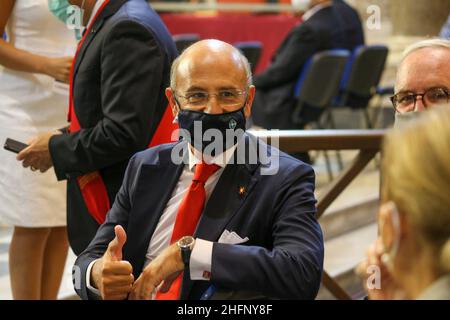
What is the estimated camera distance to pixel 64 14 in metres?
3.35

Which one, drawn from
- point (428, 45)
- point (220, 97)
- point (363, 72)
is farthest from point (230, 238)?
point (363, 72)

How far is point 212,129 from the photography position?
2391 mm

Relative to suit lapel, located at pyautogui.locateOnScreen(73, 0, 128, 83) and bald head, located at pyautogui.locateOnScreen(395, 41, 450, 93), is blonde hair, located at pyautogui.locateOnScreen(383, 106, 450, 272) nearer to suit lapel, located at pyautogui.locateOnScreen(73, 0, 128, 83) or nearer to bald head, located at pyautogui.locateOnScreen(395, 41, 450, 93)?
bald head, located at pyautogui.locateOnScreen(395, 41, 450, 93)

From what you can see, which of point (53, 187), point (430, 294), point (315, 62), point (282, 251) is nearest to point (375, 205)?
point (315, 62)

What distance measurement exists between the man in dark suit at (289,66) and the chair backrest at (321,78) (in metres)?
0.08

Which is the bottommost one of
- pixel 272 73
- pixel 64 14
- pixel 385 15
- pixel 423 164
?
pixel 385 15

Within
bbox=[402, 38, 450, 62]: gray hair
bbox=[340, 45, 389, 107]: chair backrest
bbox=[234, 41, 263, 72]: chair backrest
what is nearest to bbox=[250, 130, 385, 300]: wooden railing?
bbox=[402, 38, 450, 62]: gray hair

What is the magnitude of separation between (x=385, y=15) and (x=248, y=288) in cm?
953

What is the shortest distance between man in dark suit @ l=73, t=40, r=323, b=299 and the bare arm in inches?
36.1

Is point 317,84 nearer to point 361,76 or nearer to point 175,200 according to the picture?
point 361,76

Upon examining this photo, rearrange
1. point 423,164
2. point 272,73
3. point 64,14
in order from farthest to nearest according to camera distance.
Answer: point 272,73
point 64,14
point 423,164

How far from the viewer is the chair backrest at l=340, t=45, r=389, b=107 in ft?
23.5

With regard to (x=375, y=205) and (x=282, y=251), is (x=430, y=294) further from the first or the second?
(x=375, y=205)

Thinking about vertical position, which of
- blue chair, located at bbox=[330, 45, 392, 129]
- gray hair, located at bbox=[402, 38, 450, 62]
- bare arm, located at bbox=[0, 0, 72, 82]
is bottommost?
blue chair, located at bbox=[330, 45, 392, 129]
